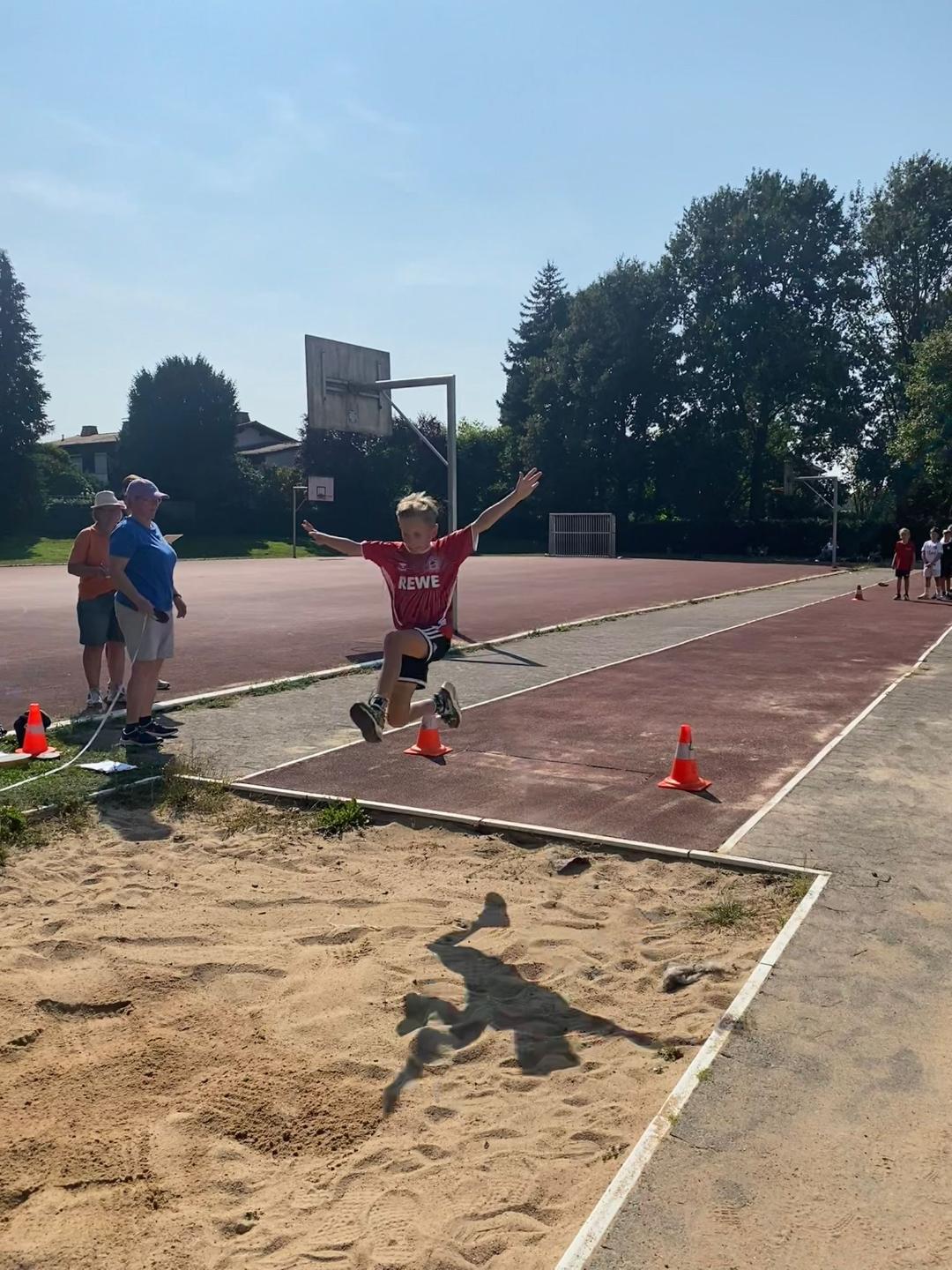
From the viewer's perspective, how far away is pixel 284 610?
2214 cm

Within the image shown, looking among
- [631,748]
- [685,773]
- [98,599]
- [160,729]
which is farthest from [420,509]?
[98,599]

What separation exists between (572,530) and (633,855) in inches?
2274

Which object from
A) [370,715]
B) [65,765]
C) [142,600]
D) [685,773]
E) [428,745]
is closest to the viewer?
[370,715]

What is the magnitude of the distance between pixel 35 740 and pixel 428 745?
3133 millimetres

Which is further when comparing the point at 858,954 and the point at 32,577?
the point at 32,577

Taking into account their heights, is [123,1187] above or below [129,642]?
below

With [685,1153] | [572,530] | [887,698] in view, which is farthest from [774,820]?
[572,530]

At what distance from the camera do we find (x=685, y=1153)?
Result: 10.1 ft

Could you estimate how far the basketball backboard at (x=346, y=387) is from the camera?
1889 cm

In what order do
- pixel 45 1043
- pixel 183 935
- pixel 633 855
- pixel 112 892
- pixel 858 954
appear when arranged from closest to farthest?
pixel 45 1043 → pixel 858 954 → pixel 183 935 → pixel 112 892 → pixel 633 855

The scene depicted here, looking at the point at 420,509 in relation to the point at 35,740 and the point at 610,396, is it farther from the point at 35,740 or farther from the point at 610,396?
the point at 610,396

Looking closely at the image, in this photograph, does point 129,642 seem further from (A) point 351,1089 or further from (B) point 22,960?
(A) point 351,1089

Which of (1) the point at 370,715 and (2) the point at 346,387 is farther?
(2) the point at 346,387

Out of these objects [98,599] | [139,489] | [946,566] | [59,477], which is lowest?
[98,599]
